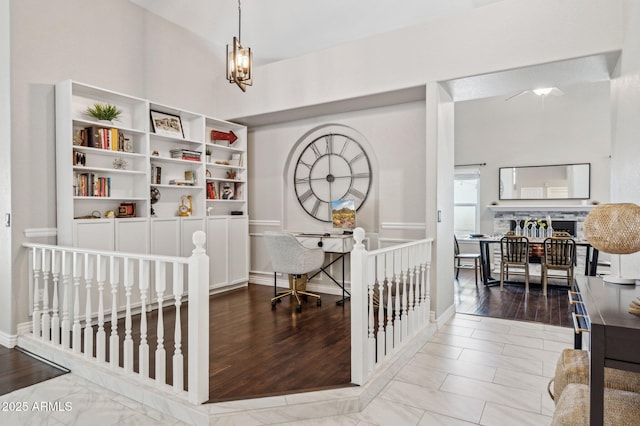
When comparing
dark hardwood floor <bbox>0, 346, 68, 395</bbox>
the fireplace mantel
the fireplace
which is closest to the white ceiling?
dark hardwood floor <bbox>0, 346, 68, 395</bbox>

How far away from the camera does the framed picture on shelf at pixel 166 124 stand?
446 centimetres

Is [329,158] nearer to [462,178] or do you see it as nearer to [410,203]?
[410,203]

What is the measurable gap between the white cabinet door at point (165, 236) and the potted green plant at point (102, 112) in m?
1.17

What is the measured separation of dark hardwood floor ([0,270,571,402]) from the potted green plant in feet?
6.98

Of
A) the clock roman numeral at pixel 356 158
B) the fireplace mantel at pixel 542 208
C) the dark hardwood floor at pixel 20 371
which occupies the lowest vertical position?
the dark hardwood floor at pixel 20 371

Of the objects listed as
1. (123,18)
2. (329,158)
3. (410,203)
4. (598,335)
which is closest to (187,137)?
(123,18)

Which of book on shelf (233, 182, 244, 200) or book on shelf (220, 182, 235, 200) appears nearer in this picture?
book on shelf (220, 182, 235, 200)

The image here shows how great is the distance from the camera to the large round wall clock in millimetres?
4973

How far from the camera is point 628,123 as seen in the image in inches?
107

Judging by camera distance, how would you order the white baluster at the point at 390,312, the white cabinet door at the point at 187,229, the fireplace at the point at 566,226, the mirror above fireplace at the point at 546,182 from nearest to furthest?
the white baluster at the point at 390,312, the white cabinet door at the point at 187,229, the mirror above fireplace at the point at 546,182, the fireplace at the point at 566,226

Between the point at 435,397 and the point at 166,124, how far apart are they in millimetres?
4081

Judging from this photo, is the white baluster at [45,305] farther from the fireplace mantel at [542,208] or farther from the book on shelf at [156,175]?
the fireplace mantel at [542,208]

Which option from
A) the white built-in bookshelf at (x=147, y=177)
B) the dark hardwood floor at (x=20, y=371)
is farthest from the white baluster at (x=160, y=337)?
the white built-in bookshelf at (x=147, y=177)

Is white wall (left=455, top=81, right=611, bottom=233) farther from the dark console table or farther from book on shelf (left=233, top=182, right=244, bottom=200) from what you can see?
the dark console table
